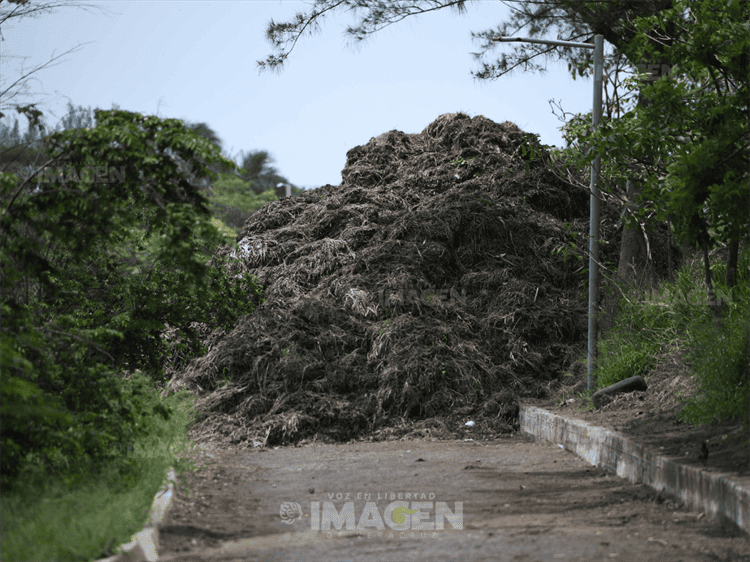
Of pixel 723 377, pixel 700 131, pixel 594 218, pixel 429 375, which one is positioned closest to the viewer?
pixel 723 377

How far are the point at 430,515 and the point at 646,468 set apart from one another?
2136 mm

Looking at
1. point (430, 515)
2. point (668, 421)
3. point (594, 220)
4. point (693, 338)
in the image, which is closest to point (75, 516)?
point (430, 515)

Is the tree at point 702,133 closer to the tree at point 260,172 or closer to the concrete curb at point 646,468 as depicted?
the concrete curb at point 646,468

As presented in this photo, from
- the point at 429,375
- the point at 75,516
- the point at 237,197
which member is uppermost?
the point at 237,197

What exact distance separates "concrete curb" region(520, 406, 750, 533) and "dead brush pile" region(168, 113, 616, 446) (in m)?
1.67

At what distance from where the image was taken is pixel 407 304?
12188mm

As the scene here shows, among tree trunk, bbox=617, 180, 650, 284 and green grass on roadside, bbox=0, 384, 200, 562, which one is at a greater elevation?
tree trunk, bbox=617, 180, 650, 284

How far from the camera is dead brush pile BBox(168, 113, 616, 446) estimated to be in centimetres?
1052

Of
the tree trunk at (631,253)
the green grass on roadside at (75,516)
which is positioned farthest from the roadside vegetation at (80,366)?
the tree trunk at (631,253)

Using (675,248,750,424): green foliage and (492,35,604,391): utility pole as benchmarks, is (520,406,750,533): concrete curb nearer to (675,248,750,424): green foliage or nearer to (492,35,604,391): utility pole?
(675,248,750,424): green foliage

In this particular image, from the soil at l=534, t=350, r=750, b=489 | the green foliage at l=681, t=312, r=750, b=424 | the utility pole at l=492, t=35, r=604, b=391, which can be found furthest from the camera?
the utility pole at l=492, t=35, r=604, b=391

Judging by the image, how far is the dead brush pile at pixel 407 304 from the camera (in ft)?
34.5

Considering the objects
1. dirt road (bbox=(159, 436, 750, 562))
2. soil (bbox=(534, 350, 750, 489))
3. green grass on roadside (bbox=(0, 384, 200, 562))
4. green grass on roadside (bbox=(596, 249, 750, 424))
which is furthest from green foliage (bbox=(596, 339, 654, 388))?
green grass on roadside (bbox=(0, 384, 200, 562))

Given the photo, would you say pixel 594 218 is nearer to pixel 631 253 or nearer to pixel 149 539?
pixel 631 253
